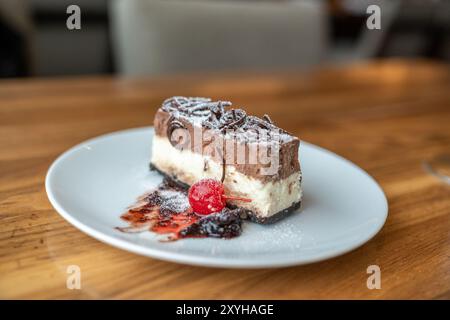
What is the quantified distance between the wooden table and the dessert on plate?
0.12 metres

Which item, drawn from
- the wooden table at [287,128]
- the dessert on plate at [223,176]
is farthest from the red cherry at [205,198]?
the wooden table at [287,128]

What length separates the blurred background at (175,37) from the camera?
2150mm

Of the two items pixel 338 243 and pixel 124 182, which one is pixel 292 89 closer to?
pixel 124 182

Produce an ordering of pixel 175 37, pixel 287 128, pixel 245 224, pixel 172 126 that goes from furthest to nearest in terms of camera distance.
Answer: pixel 175 37 < pixel 287 128 < pixel 172 126 < pixel 245 224

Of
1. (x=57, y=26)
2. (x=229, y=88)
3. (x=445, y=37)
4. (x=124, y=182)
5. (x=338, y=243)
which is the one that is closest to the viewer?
(x=338, y=243)

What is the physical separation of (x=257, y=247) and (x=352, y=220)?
0.67 ft

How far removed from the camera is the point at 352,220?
0.86m

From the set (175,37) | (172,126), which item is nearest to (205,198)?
(172,126)

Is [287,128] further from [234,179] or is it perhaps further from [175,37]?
[175,37]

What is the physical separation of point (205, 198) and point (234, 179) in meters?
0.09

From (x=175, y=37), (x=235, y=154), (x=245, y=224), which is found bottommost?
(x=245, y=224)

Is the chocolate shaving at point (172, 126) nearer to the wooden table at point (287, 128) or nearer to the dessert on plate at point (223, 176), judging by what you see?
the dessert on plate at point (223, 176)

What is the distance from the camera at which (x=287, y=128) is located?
4.94 feet

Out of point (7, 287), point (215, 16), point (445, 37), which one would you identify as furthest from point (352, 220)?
point (445, 37)
